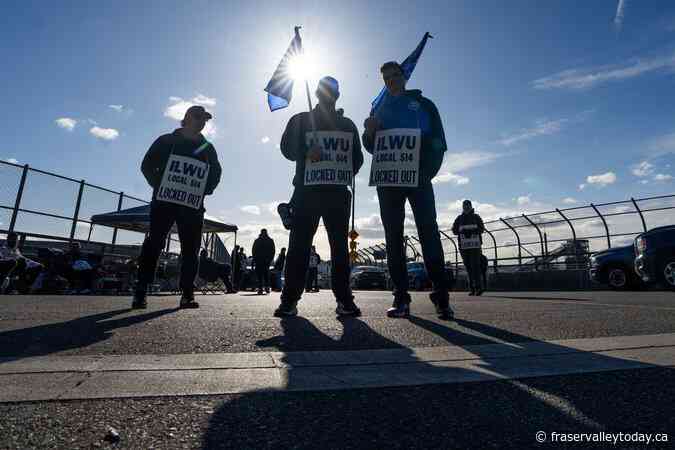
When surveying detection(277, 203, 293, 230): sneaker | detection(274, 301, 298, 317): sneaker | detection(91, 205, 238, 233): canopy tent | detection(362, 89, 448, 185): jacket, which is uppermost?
detection(91, 205, 238, 233): canopy tent

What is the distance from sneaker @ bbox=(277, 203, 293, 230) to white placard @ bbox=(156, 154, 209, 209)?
1.20 m

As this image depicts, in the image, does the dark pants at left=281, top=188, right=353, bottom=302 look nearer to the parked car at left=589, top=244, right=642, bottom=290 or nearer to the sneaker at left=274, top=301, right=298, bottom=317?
the sneaker at left=274, top=301, right=298, bottom=317

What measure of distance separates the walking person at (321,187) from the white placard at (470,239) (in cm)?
563

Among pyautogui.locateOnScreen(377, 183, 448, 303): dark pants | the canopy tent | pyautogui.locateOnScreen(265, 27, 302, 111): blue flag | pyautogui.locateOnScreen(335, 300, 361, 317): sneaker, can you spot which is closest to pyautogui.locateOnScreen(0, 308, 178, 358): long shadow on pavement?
pyautogui.locateOnScreen(335, 300, 361, 317): sneaker

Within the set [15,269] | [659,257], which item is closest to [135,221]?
[15,269]

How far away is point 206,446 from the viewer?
0.92 meters

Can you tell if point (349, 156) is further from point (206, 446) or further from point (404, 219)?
point (206, 446)

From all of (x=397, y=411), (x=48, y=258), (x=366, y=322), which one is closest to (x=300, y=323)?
(x=366, y=322)

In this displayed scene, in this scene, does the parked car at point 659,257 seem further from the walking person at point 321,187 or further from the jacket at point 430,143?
the walking person at point 321,187

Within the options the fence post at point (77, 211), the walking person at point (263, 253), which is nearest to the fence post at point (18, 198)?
the fence post at point (77, 211)

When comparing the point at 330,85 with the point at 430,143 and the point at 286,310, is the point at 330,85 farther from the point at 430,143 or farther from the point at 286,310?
the point at 286,310

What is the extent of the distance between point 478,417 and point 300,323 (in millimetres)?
2008

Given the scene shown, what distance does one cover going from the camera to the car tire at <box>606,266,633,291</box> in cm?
1149

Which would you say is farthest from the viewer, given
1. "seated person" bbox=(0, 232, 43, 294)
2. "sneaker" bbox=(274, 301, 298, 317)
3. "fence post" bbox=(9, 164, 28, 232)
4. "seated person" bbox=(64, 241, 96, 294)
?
"fence post" bbox=(9, 164, 28, 232)
